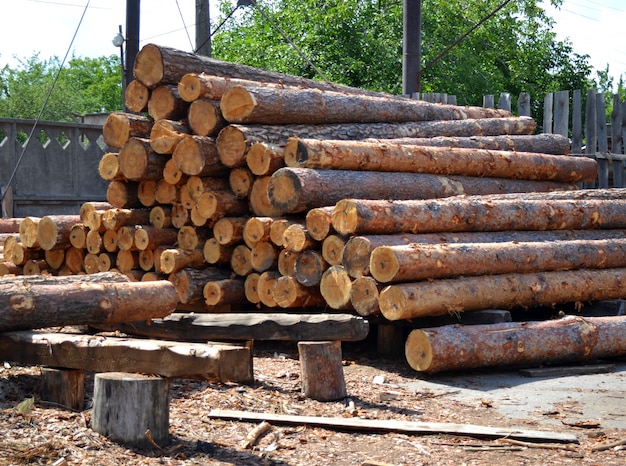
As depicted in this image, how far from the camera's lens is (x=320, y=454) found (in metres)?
5.55

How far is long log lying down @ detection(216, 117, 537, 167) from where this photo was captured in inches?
384

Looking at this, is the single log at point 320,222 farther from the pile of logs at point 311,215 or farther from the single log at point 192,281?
the single log at point 192,281

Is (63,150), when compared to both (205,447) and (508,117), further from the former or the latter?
(205,447)

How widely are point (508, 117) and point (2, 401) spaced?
9.95 metres

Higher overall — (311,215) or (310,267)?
(311,215)

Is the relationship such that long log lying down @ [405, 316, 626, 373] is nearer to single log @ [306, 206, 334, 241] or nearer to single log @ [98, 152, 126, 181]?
single log @ [306, 206, 334, 241]

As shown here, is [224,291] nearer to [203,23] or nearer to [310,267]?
[310,267]

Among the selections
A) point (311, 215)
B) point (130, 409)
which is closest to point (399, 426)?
point (130, 409)

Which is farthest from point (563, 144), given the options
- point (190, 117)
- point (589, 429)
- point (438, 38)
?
point (438, 38)

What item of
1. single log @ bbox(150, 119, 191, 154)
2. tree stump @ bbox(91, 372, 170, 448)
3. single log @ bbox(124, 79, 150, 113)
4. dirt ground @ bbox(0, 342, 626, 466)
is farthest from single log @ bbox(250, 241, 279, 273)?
tree stump @ bbox(91, 372, 170, 448)

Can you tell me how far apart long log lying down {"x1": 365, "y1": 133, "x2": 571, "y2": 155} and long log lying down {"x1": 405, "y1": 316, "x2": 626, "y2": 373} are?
10.8 ft

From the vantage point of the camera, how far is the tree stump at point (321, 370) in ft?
22.5

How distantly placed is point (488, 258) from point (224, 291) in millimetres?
2833

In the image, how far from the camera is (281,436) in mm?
5875
